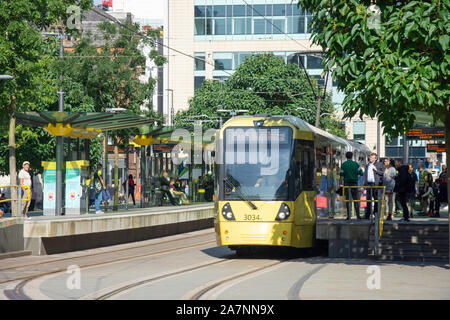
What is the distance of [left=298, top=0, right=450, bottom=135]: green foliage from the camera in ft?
44.9

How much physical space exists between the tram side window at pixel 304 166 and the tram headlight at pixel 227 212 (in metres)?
1.45

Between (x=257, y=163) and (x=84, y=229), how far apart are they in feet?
17.6

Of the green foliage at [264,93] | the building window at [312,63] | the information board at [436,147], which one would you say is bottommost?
the information board at [436,147]

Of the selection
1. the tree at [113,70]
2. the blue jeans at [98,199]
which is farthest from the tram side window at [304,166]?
the tree at [113,70]

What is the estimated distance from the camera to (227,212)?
18.1m

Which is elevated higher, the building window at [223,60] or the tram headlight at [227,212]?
the building window at [223,60]

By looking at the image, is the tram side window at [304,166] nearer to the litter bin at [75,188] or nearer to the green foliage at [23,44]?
the litter bin at [75,188]

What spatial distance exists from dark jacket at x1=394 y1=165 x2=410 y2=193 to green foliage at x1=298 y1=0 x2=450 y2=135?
20.4 ft

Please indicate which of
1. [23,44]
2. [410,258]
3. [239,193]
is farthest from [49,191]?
[410,258]

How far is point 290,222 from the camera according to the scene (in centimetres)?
1778

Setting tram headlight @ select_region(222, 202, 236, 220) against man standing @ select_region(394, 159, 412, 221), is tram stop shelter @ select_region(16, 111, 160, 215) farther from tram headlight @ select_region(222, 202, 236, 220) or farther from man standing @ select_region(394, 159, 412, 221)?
man standing @ select_region(394, 159, 412, 221)

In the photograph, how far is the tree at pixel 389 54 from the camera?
13.7 m

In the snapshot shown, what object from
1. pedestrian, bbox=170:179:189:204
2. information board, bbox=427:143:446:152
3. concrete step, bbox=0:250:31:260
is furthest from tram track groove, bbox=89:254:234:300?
pedestrian, bbox=170:179:189:204

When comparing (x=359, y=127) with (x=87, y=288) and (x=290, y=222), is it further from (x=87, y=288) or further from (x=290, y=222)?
(x=87, y=288)
